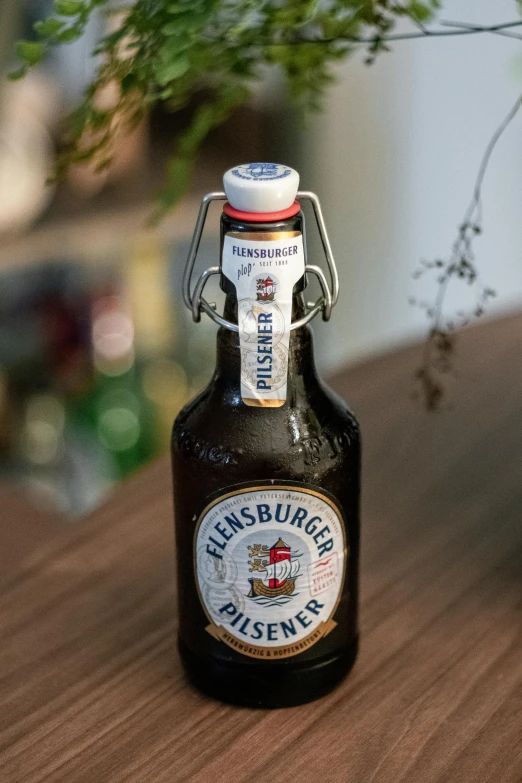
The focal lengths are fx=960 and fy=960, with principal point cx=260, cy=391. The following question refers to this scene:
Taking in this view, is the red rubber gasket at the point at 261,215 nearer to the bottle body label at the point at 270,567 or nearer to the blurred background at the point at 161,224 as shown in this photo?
the bottle body label at the point at 270,567

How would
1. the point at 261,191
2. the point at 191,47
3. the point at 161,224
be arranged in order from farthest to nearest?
the point at 161,224, the point at 191,47, the point at 261,191

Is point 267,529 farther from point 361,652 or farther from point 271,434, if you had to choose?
point 361,652

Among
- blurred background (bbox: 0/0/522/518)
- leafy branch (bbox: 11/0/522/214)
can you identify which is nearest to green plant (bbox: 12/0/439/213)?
leafy branch (bbox: 11/0/522/214)

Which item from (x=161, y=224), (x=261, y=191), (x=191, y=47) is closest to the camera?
(x=261, y=191)

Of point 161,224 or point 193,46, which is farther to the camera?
point 161,224

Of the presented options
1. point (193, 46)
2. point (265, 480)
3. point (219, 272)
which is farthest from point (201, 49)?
point (265, 480)

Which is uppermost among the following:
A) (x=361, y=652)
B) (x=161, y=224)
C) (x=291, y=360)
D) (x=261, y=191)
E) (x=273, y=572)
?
(x=261, y=191)

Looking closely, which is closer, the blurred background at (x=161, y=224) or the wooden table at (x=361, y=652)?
the wooden table at (x=361, y=652)

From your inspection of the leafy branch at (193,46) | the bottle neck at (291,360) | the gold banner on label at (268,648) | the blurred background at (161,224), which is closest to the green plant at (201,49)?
the leafy branch at (193,46)

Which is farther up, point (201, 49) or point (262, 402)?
point (201, 49)
